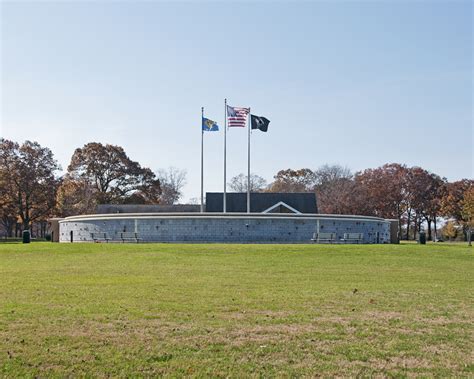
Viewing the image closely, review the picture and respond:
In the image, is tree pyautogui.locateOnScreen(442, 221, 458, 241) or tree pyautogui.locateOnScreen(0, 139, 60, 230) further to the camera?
tree pyautogui.locateOnScreen(442, 221, 458, 241)

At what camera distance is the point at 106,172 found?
227 ft

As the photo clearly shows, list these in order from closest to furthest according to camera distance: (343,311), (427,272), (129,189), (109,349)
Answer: (109,349), (343,311), (427,272), (129,189)

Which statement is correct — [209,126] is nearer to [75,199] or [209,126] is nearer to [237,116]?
[237,116]

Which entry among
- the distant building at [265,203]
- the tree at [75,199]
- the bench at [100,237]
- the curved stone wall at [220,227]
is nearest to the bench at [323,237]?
the curved stone wall at [220,227]

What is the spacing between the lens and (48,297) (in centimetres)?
1131

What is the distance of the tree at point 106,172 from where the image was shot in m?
68.4

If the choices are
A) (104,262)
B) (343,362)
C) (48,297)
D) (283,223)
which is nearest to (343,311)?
(343,362)

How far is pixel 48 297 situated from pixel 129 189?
193 ft

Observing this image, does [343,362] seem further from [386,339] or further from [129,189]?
[129,189]

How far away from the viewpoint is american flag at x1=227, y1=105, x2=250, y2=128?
128 feet

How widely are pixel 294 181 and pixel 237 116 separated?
184 feet

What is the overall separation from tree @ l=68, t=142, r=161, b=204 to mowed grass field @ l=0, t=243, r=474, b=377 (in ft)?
171

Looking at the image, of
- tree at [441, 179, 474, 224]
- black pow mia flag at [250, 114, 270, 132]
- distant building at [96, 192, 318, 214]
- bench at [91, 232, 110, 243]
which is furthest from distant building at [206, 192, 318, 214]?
tree at [441, 179, 474, 224]

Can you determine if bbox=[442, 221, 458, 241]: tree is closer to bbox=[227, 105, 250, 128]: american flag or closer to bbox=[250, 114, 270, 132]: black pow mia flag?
bbox=[250, 114, 270, 132]: black pow mia flag
